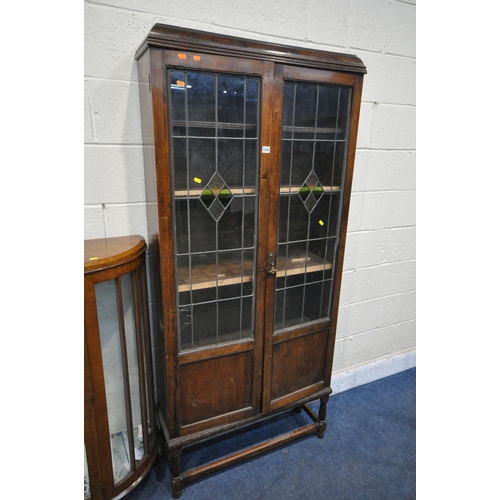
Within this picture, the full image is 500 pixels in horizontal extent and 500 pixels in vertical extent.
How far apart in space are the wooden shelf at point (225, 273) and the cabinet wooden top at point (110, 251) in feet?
0.66

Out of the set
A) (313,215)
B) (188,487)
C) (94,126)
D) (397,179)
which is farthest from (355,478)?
(94,126)

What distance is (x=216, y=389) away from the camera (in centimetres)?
157

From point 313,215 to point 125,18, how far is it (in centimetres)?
108

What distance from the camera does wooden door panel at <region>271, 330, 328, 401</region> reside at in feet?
5.56

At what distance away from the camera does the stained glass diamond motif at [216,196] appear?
4.39 feet

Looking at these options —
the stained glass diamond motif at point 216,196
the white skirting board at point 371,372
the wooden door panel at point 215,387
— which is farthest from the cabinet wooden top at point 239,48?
the white skirting board at point 371,372

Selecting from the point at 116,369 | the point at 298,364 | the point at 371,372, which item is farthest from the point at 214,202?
the point at 371,372

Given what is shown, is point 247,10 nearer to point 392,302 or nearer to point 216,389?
point 216,389

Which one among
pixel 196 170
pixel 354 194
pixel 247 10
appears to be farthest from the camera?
pixel 354 194

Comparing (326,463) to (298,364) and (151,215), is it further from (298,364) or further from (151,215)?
(151,215)

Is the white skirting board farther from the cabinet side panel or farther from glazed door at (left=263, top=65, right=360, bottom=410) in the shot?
the cabinet side panel

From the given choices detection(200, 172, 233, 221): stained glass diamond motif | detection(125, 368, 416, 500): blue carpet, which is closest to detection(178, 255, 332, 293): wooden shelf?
detection(200, 172, 233, 221): stained glass diamond motif

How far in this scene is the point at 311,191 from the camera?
154cm

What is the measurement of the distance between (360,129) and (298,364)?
1.28 metres
